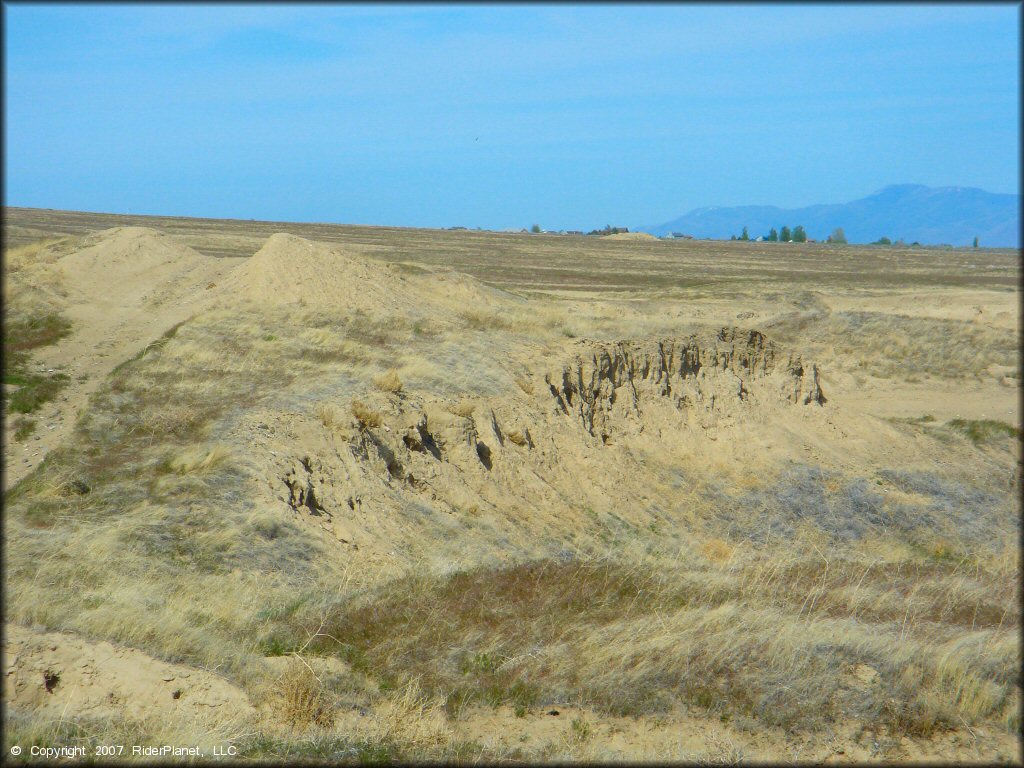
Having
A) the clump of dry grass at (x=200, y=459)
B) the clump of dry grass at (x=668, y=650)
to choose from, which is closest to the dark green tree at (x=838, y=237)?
the clump of dry grass at (x=668, y=650)

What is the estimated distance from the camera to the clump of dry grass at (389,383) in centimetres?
1584

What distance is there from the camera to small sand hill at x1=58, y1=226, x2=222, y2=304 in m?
25.3

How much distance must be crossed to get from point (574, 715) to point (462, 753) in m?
1.33

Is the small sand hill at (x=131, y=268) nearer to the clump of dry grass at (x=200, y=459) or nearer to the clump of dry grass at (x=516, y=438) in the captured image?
the clump of dry grass at (x=516, y=438)

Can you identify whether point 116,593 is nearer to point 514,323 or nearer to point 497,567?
point 497,567

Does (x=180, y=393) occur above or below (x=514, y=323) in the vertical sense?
below

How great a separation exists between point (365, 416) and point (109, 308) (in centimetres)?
1312

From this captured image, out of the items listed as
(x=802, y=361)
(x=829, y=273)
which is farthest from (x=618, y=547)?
(x=829, y=273)

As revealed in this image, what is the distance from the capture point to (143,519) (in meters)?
10.3

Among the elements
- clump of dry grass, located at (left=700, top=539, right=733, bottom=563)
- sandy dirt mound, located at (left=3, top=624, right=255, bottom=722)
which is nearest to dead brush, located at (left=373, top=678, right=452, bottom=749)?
sandy dirt mound, located at (left=3, top=624, right=255, bottom=722)

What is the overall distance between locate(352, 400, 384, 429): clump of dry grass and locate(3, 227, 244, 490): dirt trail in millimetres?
4664

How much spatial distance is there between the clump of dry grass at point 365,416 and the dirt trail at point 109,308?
4664mm

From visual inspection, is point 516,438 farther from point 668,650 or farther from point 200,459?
point 668,650

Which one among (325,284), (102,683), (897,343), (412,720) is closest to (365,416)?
(412,720)
